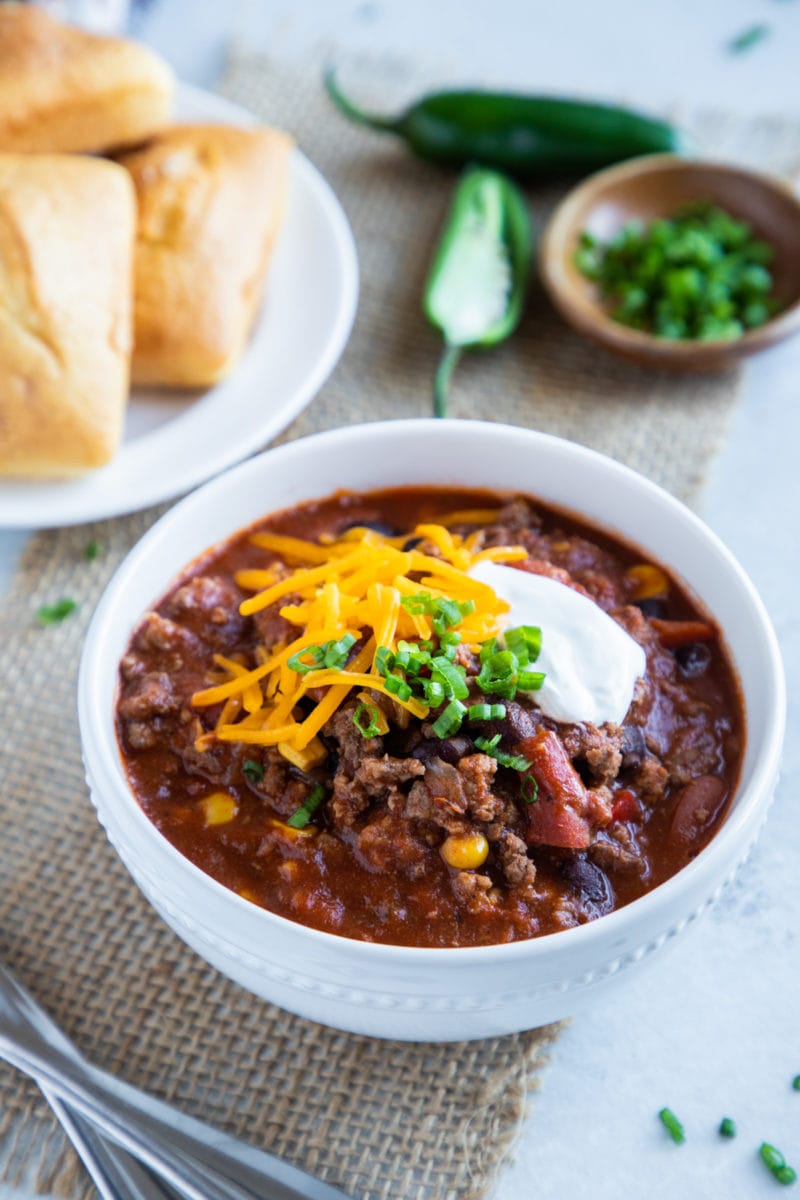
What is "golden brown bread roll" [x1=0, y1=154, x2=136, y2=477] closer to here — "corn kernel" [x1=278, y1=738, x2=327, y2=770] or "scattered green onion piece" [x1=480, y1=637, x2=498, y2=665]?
"corn kernel" [x1=278, y1=738, x2=327, y2=770]

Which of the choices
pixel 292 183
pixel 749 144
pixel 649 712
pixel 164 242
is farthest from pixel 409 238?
pixel 649 712

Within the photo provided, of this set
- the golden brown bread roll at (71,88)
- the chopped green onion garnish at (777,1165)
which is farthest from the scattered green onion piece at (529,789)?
the golden brown bread roll at (71,88)

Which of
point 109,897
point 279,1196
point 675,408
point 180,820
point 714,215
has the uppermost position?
point 714,215

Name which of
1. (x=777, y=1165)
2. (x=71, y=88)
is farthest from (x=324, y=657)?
(x=71, y=88)

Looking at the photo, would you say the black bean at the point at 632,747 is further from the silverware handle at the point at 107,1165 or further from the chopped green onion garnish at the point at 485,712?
the silverware handle at the point at 107,1165

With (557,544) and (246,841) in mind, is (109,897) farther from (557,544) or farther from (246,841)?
(557,544)

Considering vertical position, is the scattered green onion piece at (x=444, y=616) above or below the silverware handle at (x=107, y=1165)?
above

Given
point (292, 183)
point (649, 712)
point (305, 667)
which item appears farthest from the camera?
point (292, 183)

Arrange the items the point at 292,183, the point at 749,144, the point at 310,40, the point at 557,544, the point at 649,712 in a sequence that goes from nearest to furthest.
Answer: the point at 649,712, the point at 557,544, the point at 292,183, the point at 749,144, the point at 310,40
